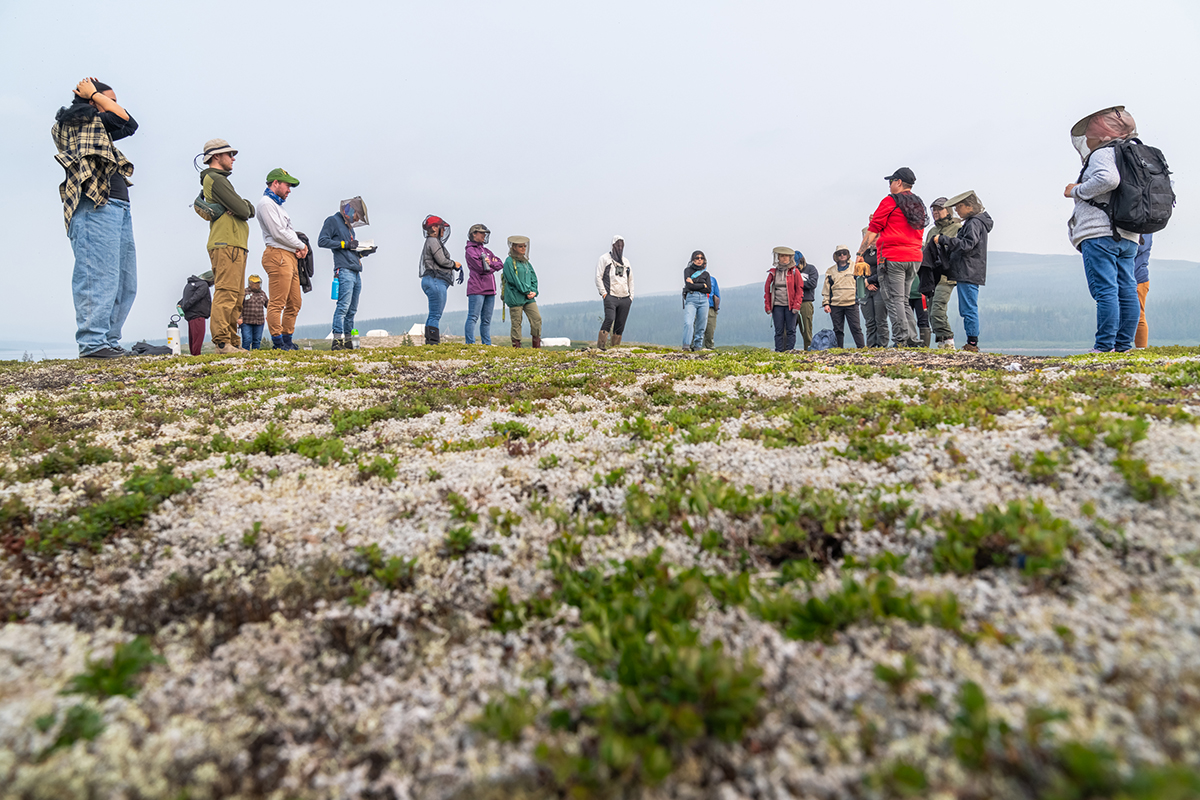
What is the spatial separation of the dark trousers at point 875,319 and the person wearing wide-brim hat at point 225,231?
21.0 m

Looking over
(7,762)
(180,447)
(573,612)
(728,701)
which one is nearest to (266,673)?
(7,762)

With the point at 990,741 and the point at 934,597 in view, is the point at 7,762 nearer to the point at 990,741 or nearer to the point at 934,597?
the point at 990,741

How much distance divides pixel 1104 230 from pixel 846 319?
11.7 metres

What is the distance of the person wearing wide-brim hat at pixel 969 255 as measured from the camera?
1477 cm

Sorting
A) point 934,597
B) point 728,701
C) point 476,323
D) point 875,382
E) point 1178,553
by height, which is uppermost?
point 476,323

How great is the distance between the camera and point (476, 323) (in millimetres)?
23344

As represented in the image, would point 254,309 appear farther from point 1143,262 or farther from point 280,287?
point 1143,262

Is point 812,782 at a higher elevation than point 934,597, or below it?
below

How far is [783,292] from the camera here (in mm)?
21953

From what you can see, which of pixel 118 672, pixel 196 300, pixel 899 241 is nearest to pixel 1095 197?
pixel 899 241

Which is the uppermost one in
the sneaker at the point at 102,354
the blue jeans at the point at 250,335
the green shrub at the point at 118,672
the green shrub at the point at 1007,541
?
the blue jeans at the point at 250,335

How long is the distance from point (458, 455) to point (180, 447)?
3658 millimetres

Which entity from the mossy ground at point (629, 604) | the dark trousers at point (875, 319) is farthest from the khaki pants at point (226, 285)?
the dark trousers at point (875, 319)

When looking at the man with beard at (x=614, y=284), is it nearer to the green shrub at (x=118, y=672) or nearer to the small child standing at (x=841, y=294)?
the small child standing at (x=841, y=294)
